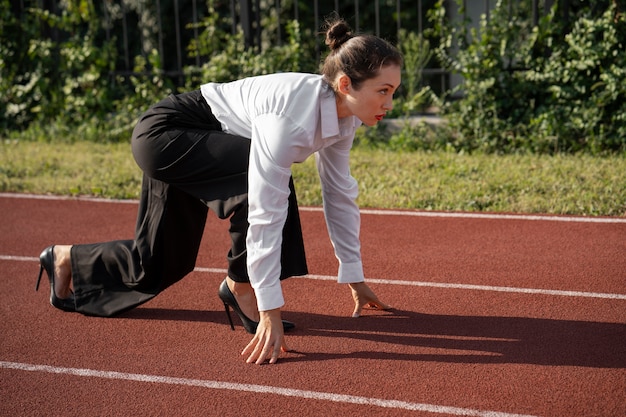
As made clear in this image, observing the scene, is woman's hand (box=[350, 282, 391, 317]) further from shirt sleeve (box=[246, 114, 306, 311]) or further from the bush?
the bush

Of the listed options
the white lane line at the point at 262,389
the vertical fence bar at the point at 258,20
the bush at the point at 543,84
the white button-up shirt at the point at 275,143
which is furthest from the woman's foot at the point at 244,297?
the vertical fence bar at the point at 258,20

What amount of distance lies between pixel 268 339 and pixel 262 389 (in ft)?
0.85

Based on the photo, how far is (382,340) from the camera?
4.09 m

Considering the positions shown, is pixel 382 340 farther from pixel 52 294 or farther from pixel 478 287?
pixel 52 294

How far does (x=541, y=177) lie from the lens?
7.14 m

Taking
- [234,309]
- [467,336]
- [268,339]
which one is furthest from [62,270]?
[467,336]

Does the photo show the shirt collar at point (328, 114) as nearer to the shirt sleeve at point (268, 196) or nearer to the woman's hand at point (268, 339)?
the shirt sleeve at point (268, 196)

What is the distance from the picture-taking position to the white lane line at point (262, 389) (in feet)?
10.9

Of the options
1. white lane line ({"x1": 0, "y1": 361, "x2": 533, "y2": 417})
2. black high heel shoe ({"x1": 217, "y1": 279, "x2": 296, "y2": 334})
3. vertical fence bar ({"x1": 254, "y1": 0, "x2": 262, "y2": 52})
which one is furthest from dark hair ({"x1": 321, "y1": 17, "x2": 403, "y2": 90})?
vertical fence bar ({"x1": 254, "y1": 0, "x2": 262, "y2": 52})

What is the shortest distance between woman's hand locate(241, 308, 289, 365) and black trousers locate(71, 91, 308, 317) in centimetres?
27

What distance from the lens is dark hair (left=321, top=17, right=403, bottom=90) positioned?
3652 mm

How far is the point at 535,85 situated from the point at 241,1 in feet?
12.4

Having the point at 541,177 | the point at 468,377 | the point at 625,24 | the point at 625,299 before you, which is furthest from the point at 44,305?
the point at 625,24

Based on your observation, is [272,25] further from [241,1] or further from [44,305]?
[44,305]
